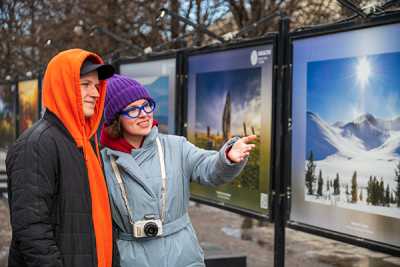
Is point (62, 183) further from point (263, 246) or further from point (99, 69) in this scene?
point (263, 246)

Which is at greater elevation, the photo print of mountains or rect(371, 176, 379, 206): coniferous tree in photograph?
the photo print of mountains

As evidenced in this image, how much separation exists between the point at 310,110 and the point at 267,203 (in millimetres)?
865

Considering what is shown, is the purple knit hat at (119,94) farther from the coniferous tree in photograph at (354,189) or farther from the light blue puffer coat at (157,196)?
the coniferous tree in photograph at (354,189)

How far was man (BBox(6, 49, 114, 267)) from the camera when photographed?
2479 millimetres

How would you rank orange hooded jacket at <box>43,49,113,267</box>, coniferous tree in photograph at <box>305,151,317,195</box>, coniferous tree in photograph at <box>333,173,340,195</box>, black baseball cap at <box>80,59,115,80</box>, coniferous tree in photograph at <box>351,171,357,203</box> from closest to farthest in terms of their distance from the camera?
orange hooded jacket at <box>43,49,113,267</box> < black baseball cap at <box>80,59,115,80</box> < coniferous tree in photograph at <box>351,171,357,203</box> < coniferous tree in photograph at <box>333,173,340,195</box> < coniferous tree in photograph at <box>305,151,317,195</box>

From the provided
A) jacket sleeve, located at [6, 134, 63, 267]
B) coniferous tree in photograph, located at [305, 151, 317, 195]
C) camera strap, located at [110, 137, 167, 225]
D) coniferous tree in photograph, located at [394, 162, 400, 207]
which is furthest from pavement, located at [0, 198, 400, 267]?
jacket sleeve, located at [6, 134, 63, 267]

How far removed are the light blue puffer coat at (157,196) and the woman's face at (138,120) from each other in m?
0.04

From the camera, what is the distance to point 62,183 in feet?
8.42

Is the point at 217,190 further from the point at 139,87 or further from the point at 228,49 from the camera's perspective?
the point at 139,87

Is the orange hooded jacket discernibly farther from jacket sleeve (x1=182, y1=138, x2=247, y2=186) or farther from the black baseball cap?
jacket sleeve (x1=182, y1=138, x2=247, y2=186)

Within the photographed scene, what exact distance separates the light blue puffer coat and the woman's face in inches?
1.7

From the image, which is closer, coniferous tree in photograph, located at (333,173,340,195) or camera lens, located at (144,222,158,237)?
camera lens, located at (144,222,158,237)

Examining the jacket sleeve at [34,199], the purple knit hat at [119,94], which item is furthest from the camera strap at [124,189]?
the jacket sleeve at [34,199]

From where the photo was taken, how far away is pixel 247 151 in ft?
9.09
